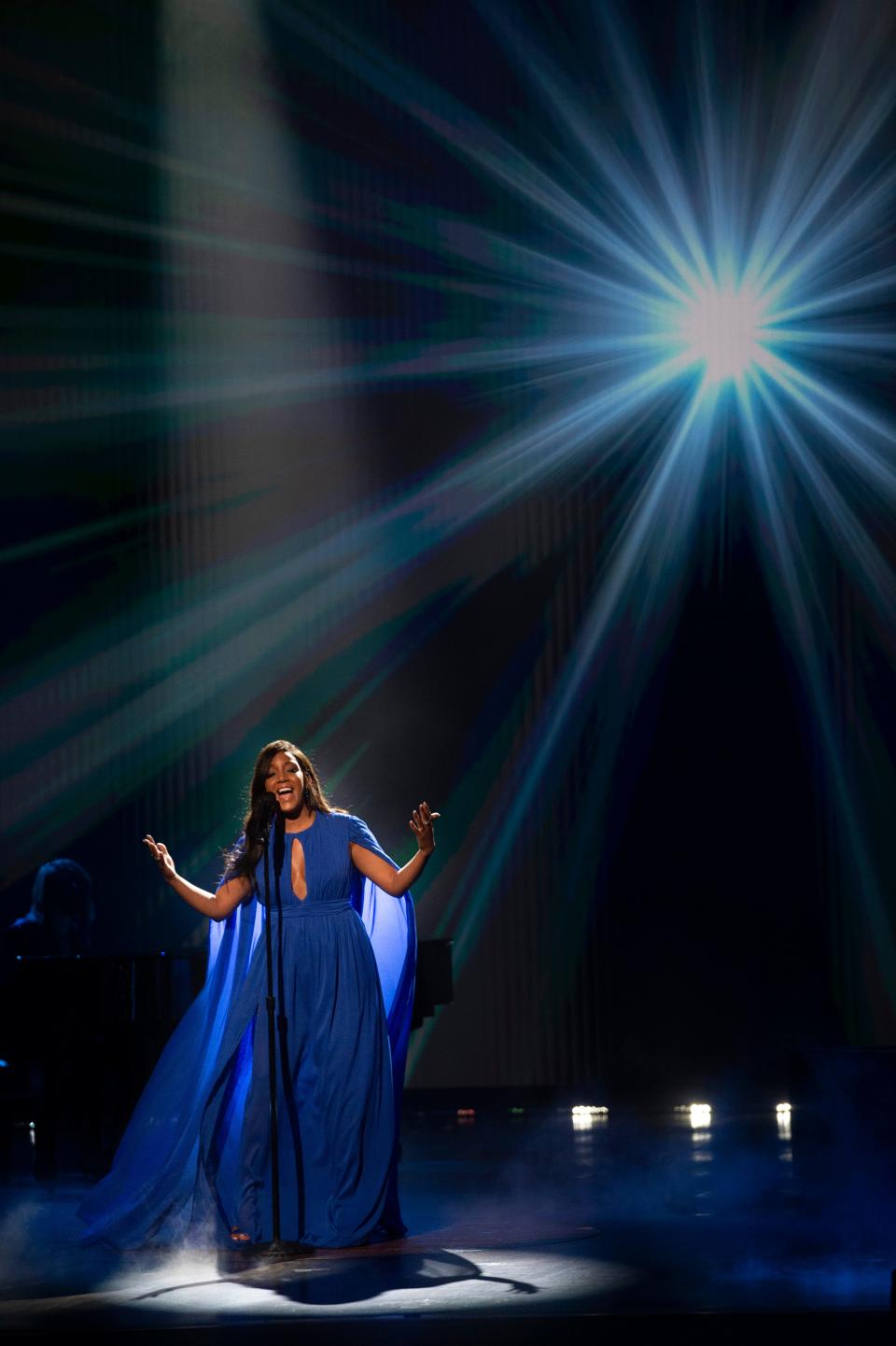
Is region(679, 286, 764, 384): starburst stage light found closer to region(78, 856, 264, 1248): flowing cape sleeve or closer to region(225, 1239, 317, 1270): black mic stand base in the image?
region(78, 856, 264, 1248): flowing cape sleeve

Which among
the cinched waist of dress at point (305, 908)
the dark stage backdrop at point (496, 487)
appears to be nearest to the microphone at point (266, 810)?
the cinched waist of dress at point (305, 908)

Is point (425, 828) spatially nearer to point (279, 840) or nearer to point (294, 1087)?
point (279, 840)

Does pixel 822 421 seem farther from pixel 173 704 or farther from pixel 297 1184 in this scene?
pixel 297 1184

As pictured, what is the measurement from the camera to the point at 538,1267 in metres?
3.93

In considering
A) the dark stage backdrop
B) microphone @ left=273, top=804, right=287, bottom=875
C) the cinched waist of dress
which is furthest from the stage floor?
the dark stage backdrop

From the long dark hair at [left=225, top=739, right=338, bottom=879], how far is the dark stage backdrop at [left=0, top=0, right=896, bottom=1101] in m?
4.27

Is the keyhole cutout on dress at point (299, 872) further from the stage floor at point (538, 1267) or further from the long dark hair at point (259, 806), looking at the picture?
the stage floor at point (538, 1267)

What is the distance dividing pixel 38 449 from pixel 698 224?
13.3 feet

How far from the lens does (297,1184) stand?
173 inches

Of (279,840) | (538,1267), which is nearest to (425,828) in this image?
(279,840)

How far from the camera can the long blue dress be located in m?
4.38

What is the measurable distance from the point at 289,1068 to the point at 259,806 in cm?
73

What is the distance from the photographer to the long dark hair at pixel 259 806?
177 inches

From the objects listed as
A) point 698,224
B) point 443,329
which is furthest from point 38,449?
point 698,224
